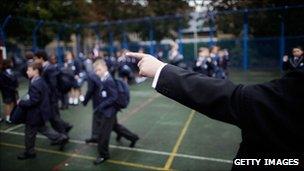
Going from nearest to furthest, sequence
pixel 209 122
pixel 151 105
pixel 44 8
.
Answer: pixel 209 122, pixel 151 105, pixel 44 8

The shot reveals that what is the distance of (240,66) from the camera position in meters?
25.2

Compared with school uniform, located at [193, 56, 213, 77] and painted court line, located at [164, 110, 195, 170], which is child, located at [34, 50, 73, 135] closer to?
painted court line, located at [164, 110, 195, 170]

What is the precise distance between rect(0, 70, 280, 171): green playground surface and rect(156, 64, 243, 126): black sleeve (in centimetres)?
487

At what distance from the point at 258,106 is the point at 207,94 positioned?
221 mm

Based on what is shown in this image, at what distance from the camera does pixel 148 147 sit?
757 cm

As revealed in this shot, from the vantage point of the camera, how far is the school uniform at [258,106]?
4.78 ft

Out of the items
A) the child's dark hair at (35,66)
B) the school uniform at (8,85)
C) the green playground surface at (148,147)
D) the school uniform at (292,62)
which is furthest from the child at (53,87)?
the school uniform at (292,62)

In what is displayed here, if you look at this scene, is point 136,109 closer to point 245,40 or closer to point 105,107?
point 105,107

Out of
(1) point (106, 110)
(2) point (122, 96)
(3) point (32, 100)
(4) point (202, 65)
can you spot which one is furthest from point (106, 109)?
(4) point (202, 65)

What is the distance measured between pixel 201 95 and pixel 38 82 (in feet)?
19.2

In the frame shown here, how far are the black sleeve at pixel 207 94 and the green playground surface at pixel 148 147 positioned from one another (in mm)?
4869

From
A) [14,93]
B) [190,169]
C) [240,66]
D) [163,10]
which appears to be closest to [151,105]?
[14,93]

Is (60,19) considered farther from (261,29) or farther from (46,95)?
(46,95)

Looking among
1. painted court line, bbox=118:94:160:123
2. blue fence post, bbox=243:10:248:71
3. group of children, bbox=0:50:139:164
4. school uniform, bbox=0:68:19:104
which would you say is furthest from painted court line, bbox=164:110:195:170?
blue fence post, bbox=243:10:248:71
